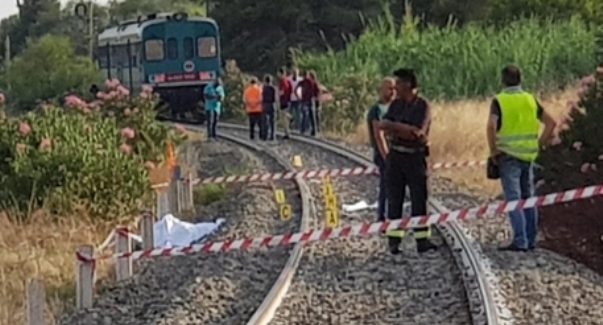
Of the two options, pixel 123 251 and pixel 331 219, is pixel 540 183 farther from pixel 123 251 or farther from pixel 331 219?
pixel 123 251

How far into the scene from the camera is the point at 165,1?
12212 centimetres

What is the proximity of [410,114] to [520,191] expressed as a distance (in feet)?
4.77

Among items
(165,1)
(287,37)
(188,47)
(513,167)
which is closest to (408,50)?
(188,47)

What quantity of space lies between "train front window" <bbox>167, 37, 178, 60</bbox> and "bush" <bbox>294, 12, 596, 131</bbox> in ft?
14.9

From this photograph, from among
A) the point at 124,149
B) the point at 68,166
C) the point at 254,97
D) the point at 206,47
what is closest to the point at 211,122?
the point at 254,97

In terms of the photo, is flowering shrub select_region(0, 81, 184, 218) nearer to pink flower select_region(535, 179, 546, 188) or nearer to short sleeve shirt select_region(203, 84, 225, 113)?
pink flower select_region(535, 179, 546, 188)

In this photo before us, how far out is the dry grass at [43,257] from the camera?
42.9 feet

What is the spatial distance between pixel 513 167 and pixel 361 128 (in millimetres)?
21448

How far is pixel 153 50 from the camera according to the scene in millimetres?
44562

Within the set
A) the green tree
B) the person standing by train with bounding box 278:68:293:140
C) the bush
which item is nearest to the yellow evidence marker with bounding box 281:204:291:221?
the person standing by train with bounding box 278:68:293:140

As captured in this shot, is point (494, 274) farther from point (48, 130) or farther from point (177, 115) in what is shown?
point (177, 115)

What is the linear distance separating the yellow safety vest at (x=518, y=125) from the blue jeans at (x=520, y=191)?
0.42 feet

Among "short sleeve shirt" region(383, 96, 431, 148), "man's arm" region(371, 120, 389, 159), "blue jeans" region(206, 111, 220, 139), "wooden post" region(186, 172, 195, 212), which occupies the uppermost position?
"short sleeve shirt" region(383, 96, 431, 148)

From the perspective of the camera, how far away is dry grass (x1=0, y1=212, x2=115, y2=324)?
1306 cm
